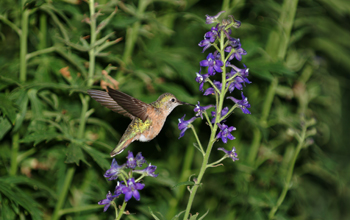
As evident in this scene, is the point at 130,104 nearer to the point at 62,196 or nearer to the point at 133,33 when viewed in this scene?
the point at 62,196

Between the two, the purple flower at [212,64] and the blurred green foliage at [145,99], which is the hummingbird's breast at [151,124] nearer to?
the blurred green foliage at [145,99]

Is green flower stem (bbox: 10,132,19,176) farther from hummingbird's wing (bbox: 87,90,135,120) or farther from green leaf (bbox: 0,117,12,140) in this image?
hummingbird's wing (bbox: 87,90,135,120)

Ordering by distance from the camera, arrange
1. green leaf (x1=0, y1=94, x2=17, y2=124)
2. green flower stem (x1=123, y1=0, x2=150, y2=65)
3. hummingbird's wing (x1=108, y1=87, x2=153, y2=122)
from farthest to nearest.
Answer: green flower stem (x1=123, y1=0, x2=150, y2=65) → green leaf (x1=0, y1=94, x2=17, y2=124) → hummingbird's wing (x1=108, y1=87, x2=153, y2=122)

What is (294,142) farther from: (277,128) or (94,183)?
(94,183)

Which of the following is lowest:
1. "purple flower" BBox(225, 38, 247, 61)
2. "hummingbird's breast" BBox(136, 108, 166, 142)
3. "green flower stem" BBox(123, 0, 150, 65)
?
"hummingbird's breast" BBox(136, 108, 166, 142)

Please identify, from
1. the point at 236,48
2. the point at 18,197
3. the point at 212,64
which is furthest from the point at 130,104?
the point at 18,197

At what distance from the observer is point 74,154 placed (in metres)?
2.69

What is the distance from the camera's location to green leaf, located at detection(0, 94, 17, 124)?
8.41 ft

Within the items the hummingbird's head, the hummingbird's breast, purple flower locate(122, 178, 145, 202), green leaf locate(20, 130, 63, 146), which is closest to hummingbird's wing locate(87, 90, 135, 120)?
the hummingbird's breast

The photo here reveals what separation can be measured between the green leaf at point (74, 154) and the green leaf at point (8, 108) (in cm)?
44

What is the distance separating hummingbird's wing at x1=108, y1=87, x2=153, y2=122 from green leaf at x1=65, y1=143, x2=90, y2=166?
51cm

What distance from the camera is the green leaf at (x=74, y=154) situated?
262 cm

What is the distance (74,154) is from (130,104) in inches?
23.2

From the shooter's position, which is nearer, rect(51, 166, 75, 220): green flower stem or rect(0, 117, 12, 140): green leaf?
rect(0, 117, 12, 140): green leaf
